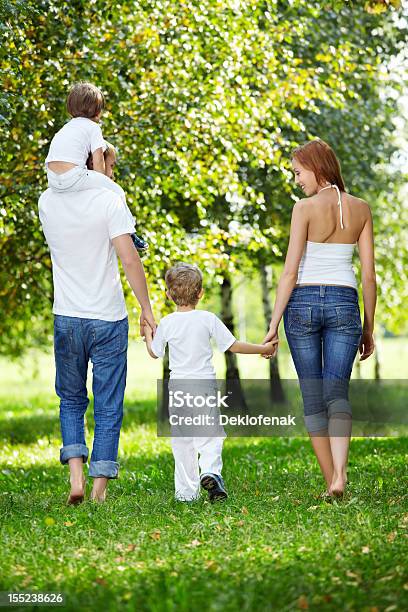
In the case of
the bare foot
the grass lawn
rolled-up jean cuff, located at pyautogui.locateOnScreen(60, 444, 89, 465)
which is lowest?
the grass lawn

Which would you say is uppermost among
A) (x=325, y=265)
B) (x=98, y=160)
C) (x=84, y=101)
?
(x=84, y=101)

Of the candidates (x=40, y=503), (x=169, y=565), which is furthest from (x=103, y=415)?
(x=169, y=565)

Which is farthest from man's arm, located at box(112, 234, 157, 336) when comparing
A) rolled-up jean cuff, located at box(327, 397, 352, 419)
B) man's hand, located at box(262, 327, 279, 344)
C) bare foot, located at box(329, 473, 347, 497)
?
bare foot, located at box(329, 473, 347, 497)

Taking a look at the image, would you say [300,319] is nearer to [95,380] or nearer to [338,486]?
[338,486]

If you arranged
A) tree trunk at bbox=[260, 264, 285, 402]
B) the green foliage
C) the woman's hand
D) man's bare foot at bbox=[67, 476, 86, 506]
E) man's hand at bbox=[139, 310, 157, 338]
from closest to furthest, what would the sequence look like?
man's bare foot at bbox=[67, 476, 86, 506] → man's hand at bbox=[139, 310, 157, 338] → the woman's hand → the green foliage → tree trunk at bbox=[260, 264, 285, 402]

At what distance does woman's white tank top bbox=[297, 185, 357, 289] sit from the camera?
6.38 metres

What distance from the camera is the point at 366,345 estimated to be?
674 cm

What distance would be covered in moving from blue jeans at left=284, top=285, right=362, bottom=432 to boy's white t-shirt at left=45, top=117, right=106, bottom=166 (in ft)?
5.30

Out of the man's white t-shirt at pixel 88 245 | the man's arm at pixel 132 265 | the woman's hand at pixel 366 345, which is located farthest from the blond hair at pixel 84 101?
the woman's hand at pixel 366 345

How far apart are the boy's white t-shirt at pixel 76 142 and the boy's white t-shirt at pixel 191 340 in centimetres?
120

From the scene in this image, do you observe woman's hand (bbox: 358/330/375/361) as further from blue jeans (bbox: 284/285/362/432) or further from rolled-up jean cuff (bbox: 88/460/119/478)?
rolled-up jean cuff (bbox: 88/460/119/478)

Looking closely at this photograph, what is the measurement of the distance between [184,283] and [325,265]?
92cm

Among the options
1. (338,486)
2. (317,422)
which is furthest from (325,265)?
(338,486)

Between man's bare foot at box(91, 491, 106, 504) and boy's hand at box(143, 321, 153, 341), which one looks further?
boy's hand at box(143, 321, 153, 341)
